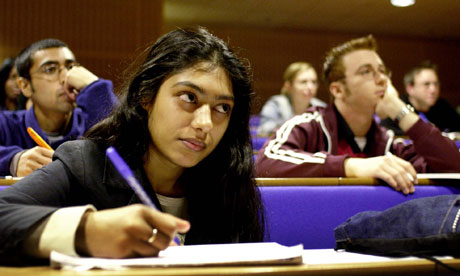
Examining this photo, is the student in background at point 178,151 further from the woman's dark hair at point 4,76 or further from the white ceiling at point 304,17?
the white ceiling at point 304,17

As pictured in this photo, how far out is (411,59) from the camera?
8500 millimetres

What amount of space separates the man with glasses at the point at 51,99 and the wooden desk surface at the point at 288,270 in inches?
62.5

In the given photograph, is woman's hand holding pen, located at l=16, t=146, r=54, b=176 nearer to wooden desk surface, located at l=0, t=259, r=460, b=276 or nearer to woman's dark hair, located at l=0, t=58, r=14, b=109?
wooden desk surface, located at l=0, t=259, r=460, b=276

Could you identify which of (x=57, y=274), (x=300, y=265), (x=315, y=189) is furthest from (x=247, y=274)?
(x=315, y=189)

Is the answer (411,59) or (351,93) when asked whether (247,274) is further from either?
(411,59)

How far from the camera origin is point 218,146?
121cm

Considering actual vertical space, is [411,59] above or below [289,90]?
above

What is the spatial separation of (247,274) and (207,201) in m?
0.60

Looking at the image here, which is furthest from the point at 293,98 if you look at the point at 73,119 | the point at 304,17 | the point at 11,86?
the point at 73,119

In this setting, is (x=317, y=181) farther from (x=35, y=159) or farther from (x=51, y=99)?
(x=51, y=99)

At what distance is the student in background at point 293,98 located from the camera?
459 cm

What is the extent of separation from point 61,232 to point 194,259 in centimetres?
18

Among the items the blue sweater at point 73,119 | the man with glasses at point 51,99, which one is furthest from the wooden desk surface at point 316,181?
the man with glasses at point 51,99

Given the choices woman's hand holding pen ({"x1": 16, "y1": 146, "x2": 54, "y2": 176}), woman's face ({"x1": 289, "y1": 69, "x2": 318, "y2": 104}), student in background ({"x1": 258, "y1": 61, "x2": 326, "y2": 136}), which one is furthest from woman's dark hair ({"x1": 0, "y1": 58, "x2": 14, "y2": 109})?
woman's face ({"x1": 289, "y1": 69, "x2": 318, "y2": 104})
